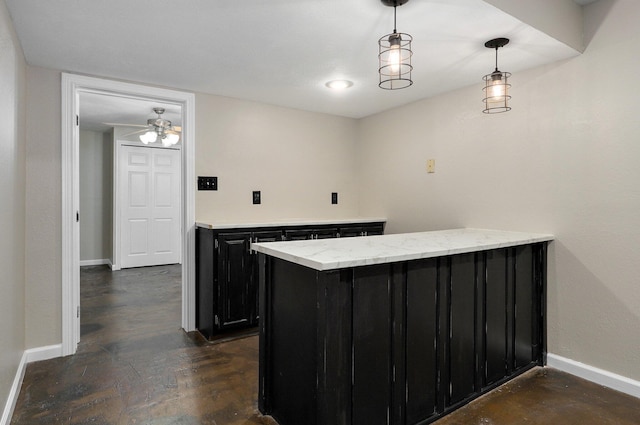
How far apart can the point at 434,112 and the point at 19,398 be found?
3.61 m

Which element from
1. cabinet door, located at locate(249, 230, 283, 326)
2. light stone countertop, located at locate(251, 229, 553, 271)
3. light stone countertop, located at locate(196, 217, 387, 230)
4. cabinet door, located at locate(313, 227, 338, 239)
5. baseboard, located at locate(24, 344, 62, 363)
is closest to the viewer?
light stone countertop, located at locate(251, 229, 553, 271)

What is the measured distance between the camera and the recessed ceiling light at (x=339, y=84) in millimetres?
2982

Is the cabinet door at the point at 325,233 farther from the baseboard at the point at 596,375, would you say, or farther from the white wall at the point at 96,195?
the white wall at the point at 96,195

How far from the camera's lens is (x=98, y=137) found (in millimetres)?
6051

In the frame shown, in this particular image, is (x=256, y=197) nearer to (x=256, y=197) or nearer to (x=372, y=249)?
(x=256, y=197)

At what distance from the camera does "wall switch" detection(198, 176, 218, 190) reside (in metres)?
3.28

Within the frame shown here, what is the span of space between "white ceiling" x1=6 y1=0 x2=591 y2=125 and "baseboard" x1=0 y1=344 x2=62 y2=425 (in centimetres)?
199

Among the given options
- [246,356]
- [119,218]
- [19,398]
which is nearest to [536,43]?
[246,356]

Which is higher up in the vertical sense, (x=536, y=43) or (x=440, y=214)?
(x=536, y=43)

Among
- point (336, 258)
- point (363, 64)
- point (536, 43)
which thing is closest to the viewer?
point (336, 258)

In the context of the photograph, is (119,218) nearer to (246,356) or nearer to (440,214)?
(246,356)

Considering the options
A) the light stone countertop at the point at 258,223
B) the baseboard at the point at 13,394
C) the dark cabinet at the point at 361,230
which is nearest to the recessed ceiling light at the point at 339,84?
the light stone countertop at the point at 258,223

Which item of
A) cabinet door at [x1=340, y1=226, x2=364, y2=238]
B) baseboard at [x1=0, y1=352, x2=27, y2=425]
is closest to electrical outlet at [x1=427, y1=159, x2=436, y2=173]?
cabinet door at [x1=340, y1=226, x2=364, y2=238]

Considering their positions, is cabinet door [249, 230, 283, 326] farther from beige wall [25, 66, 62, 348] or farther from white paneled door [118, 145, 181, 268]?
white paneled door [118, 145, 181, 268]
